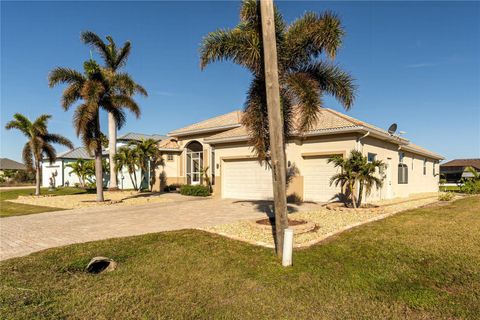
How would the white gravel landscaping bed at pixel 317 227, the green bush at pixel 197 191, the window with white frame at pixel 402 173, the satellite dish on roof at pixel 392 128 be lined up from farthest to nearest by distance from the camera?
the green bush at pixel 197 191, the window with white frame at pixel 402 173, the satellite dish on roof at pixel 392 128, the white gravel landscaping bed at pixel 317 227

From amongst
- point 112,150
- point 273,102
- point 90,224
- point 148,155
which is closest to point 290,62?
point 273,102

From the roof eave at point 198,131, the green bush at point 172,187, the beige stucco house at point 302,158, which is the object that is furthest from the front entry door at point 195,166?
the roof eave at point 198,131

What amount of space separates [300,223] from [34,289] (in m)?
6.78

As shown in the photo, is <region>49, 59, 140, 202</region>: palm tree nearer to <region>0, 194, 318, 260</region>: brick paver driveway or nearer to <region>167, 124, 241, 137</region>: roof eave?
<region>0, 194, 318, 260</region>: brick paver driveway

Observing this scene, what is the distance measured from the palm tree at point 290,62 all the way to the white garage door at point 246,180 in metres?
8.25

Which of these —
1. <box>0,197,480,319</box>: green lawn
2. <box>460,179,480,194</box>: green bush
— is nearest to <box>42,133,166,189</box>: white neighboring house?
<box>0,197,480,319</box>: green lawn

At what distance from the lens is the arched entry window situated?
25062mm

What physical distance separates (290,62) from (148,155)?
1811 centimetres

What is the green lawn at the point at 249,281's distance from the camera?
13.4ft

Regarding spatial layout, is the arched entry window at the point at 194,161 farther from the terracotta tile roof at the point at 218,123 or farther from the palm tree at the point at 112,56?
the palm tree at the point at 112,56

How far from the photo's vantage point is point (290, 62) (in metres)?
9.02

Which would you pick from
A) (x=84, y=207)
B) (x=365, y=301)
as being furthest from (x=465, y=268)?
(x=84, y=207)

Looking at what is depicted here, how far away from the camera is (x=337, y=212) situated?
1217 centimetres

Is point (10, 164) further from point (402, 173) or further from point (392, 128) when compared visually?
point (392, 128)
